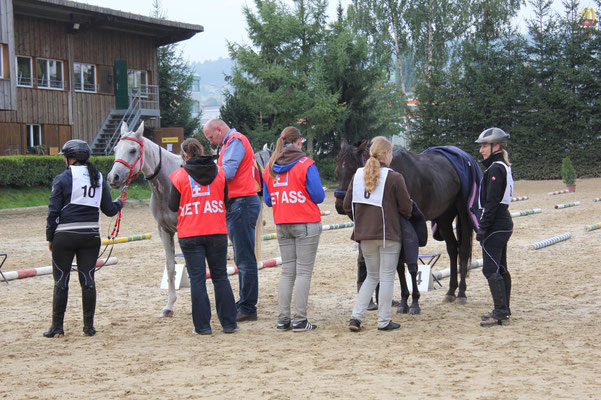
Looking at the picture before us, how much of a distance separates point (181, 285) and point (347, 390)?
486 cm

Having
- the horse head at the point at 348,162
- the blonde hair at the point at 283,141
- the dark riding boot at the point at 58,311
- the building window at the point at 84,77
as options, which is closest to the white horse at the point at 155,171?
the dark riding boot at the point at 58,311

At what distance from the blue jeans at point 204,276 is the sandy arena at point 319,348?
0.63ft

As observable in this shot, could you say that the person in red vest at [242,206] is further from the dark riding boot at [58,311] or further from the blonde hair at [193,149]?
the dark riding boot at [58,311]

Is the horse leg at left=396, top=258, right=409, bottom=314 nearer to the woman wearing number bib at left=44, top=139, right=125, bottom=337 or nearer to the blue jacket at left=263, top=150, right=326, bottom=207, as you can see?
the blue jacket at left=263, top=150, right=326, bottom=207

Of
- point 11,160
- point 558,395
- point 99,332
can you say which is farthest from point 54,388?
point 11,160

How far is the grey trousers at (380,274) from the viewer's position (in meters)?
6.08

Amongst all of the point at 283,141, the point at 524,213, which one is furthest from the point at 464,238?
the point at 524,213

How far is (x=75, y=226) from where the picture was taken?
619cm

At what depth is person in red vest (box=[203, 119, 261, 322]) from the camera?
22.2 feet

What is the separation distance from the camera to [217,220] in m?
6.22

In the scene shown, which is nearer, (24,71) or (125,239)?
Answer: (125,239)

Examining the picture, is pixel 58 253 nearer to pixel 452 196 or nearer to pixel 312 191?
pixel 312 191

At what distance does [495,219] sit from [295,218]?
6.18 feet

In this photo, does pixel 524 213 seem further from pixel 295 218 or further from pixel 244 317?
pixel 295 218
